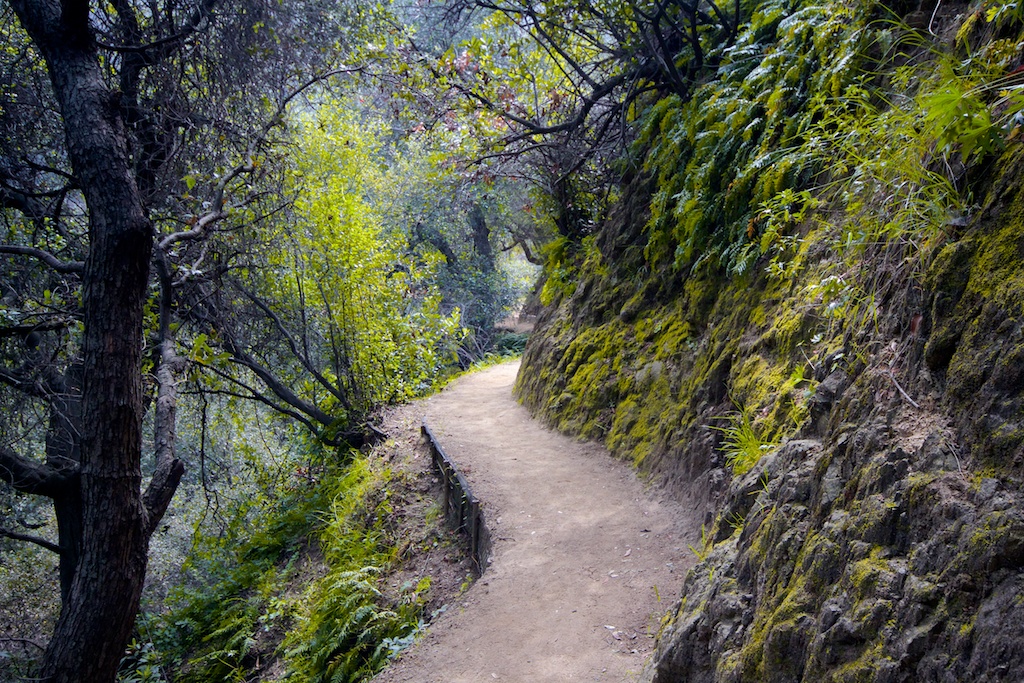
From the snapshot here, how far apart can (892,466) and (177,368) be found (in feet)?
20.0

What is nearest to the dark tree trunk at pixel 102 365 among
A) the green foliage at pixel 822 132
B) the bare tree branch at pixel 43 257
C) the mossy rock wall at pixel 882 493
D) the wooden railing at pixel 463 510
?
the bare tree branch at pixel 43 257

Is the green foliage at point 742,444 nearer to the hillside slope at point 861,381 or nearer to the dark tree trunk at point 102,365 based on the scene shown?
the hillside slope at point 861,381

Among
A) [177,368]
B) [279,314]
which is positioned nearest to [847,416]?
[177,368]

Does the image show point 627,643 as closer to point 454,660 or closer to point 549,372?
point 454,660

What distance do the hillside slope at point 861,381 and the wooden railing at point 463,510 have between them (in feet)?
5.93

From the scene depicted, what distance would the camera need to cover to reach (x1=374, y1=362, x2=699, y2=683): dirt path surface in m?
4.47

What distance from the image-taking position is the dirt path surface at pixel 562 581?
4473mm

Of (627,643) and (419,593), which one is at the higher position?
(419,593)

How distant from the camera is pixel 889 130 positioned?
4.12 m

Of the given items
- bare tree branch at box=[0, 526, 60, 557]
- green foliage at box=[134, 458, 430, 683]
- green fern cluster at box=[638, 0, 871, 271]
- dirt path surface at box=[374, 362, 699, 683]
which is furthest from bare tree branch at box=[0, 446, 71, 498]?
green fern cluster at box=[638, 0, 871, 271]

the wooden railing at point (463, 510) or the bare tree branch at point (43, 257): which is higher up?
the bare tree branch at point (43, 257)

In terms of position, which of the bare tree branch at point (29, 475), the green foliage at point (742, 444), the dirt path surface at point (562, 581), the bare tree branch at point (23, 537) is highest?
the bare tree branch at point (29, 475)

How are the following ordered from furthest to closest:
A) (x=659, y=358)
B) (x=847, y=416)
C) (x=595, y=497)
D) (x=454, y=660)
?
(x=659, y=358), (x=595, y=497), (x=454, y=660), (x=847, y=416)

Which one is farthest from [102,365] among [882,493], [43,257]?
[882,493]
